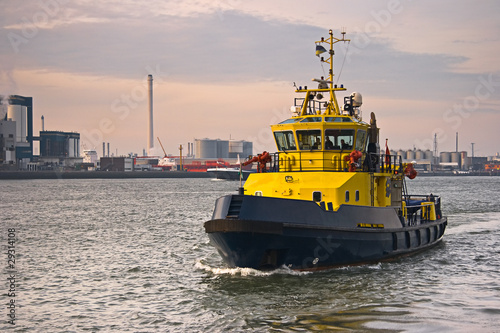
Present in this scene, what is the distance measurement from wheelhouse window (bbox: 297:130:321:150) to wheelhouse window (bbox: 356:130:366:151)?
52.6 inches

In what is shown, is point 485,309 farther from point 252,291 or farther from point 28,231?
point 28,231

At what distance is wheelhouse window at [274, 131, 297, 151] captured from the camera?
1819 centimetres

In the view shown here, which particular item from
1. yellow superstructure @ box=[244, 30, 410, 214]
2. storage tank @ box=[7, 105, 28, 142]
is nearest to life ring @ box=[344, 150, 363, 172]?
yellow superstructure @ box=[244, 30, 410, 214]

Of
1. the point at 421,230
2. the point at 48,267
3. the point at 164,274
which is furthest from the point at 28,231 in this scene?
the point at 421,230

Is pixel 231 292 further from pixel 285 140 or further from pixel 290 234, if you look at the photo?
pixel 285 140

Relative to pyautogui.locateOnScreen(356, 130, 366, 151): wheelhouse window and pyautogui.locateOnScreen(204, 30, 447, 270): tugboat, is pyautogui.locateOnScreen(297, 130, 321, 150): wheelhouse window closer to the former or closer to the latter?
pyautogui.locateOnScreen(204, 30, 447, 270): tugboat

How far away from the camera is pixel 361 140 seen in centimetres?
1866

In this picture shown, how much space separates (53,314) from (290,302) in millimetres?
5556

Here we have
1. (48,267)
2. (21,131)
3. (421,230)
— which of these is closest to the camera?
(48,267)

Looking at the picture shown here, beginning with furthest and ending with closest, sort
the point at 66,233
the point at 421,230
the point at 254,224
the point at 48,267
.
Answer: the point at 66,233
the point at 421,230
the point at 48,267
the point at 254,224

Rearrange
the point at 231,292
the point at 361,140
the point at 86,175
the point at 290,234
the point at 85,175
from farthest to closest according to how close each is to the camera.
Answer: the point at 86,175 → the point at 85,175 → the point at 361,140 → the point at 290,234 → the point at 231,292

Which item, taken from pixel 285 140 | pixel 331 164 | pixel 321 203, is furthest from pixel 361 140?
pixel 321 203

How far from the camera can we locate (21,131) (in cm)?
18625

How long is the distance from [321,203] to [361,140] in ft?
11.2
